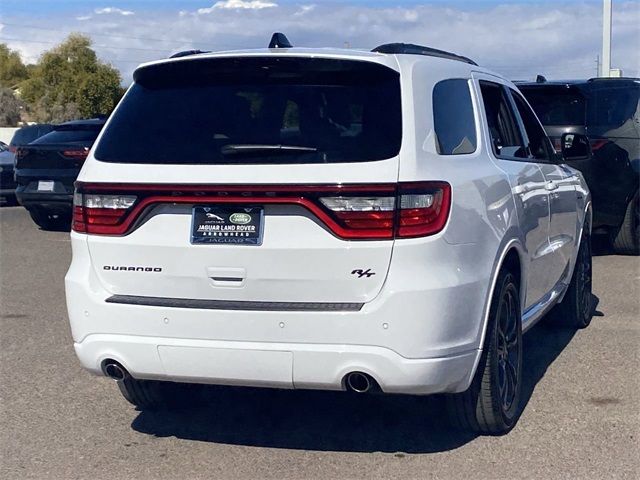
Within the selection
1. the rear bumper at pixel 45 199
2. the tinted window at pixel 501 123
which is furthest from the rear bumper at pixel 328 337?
the rear bumper at pixel 45 199

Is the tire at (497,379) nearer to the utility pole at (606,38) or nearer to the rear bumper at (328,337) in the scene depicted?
the rear bumper at (328,337)

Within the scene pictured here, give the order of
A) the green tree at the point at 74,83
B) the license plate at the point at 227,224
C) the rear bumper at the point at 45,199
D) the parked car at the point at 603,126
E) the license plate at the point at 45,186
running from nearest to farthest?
the license plate at the point at 227,224 < the parked car at the point at 603,126 < the rear bumper at the point at 45,199 < the license plate at the point at 45,186 < the green tree at the point at 74,83

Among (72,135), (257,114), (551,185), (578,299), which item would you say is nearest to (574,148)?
(551,185)

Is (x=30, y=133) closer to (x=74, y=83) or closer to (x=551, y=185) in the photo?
(x=551, y=185)

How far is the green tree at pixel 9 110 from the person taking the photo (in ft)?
221

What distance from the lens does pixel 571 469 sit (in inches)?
188

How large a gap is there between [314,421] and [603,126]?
20.9 ft

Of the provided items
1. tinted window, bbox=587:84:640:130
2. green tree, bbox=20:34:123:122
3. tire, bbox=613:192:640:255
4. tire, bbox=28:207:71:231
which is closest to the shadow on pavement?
tinted window, bbox=587:84:640:130

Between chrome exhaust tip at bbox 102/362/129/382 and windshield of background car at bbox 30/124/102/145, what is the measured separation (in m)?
10.4

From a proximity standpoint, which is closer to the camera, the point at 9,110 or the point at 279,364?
the point at 279,364

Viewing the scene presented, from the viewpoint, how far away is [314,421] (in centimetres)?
555

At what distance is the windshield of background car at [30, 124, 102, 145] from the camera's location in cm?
1494

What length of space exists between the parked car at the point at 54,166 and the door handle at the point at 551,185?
30.5ft

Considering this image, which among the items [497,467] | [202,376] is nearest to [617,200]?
[497,467]
